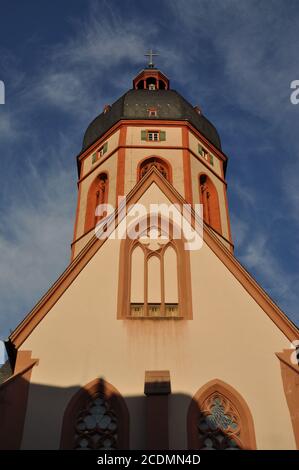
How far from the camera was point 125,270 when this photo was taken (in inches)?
544

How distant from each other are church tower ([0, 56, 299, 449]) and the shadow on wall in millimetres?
21

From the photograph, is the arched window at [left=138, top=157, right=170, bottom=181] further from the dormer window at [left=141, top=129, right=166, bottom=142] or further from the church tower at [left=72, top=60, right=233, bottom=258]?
the dormer window at [left=141, top=129, right=166, bottom=142]

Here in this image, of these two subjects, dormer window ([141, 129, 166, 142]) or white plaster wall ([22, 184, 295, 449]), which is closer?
white plaster wall ([22, 184, 295, 449])

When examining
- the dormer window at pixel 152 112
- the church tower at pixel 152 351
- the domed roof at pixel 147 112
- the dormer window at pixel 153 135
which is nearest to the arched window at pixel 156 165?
the dormer window at pixel 153 135

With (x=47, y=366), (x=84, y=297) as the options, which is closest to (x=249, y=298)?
(x=84, y=297)

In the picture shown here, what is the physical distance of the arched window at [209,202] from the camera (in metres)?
23.3

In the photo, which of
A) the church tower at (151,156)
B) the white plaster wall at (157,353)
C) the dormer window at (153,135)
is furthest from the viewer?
the dormer window at (153,135)

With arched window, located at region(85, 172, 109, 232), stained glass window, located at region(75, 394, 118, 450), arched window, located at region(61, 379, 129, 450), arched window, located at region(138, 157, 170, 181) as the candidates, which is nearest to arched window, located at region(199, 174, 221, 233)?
arched window, located at region(138, 157, 170, 181)

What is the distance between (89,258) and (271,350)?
4.92 m

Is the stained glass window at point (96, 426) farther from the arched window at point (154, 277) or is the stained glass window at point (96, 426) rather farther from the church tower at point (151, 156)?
the church tower at point (151, 156)

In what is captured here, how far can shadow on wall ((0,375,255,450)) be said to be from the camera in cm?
1098

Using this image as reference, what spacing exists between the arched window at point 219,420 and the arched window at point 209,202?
38.5ft

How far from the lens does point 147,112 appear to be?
26047 millimetres

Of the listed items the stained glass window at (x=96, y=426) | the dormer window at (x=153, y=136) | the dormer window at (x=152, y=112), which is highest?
the dormer window at (x=152, y=112)
